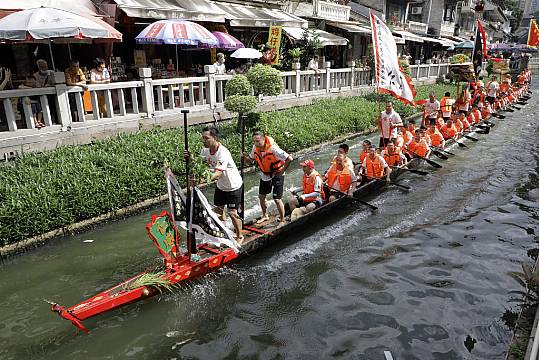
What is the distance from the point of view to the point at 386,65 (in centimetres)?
1275

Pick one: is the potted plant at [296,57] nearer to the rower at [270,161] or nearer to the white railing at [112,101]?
the white railing at [112,101]

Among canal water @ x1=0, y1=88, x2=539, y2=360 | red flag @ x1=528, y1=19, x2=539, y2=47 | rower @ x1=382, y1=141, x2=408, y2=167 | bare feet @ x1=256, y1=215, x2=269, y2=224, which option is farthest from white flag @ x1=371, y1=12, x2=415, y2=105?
red flag @ x1=528, y1=19, x2=539, y2=47

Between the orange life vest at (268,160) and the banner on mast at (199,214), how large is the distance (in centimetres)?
212

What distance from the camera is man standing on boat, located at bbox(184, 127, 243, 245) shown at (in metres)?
7.05

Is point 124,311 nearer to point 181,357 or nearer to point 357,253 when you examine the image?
point 181,357

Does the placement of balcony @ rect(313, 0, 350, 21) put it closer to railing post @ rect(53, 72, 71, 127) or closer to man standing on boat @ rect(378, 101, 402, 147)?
man standing on boat @ rect(378, 101, 402, 147)

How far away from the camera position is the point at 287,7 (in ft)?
→ 71.5

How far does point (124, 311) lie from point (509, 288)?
6.48 meters

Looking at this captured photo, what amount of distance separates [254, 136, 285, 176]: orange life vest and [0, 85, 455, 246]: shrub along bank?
5.97ft

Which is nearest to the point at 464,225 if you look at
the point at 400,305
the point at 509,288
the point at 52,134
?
the point at 509,288

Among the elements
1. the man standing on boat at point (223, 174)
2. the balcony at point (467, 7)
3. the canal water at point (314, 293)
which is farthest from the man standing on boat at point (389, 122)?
the balcony at point (467, 7)

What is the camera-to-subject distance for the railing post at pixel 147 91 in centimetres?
1159

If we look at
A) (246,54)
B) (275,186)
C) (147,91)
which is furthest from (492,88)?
(275,186)

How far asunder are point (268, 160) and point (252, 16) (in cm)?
1104
